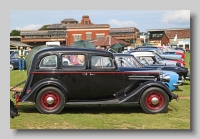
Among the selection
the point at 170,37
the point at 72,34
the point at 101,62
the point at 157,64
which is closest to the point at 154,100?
the point at 101,62

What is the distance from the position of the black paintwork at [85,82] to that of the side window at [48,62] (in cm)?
8

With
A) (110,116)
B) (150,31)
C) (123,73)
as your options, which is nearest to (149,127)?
(110,116)

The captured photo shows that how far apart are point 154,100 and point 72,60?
2.23 meters

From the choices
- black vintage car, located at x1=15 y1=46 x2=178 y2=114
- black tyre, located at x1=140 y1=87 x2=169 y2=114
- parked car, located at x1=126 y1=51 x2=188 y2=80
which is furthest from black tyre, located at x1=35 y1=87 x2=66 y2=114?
parked car, located at x1=126 y1=51 x2=188 y2=80

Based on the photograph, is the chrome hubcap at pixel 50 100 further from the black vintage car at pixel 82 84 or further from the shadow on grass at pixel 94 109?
the shadow on grass at pixel 94 109

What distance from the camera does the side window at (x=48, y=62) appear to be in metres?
7.20

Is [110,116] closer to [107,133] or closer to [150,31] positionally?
[107,133]

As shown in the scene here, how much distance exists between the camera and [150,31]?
2810 inches

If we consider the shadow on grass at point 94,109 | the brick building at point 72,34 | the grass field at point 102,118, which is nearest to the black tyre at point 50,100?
the grass field at point 102,118

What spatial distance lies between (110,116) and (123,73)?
1.11 m

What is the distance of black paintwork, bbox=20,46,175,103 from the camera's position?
23.3 ft

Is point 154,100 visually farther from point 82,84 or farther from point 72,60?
point 72,60

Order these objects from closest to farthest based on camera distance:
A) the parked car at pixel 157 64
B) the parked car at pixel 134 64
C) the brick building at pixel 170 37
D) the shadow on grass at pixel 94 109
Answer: the shadow on grass at pixel 94 109, the parked car at pixel 134 64, the parked car at pixel 157 64, the brick building at pixel 170 37

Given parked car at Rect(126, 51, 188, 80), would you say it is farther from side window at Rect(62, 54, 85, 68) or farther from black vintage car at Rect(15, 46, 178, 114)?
side window at Rect(62, 54, 85, 68)
